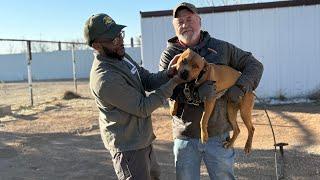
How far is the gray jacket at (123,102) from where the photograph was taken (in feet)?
10.1

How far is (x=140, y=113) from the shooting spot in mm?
3146

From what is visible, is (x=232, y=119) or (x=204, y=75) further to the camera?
(x=232, y=119)

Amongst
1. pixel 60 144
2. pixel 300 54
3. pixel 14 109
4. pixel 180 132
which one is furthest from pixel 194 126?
pixel 14 109

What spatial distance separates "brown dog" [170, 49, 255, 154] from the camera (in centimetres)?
320

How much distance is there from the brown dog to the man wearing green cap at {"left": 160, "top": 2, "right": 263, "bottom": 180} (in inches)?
1.8

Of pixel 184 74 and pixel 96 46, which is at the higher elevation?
pixel 96 46

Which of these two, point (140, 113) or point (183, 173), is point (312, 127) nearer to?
point (183, 173)

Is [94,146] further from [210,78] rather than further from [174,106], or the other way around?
[210,78]

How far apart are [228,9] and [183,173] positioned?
10.7 m

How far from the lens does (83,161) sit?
24.2ft

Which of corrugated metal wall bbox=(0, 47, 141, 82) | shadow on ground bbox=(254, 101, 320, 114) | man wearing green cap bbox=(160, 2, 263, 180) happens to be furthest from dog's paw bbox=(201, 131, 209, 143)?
corrugated metal wall bbox=(0, 47, 141, 82)

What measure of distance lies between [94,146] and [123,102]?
548 centimetres

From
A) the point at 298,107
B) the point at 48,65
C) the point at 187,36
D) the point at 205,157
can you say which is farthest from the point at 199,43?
the point at 48,65

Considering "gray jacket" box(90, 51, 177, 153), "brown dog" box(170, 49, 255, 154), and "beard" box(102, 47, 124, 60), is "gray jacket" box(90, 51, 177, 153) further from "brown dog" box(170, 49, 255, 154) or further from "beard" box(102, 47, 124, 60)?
"brown dog" box(170, 49, 255, 154)
